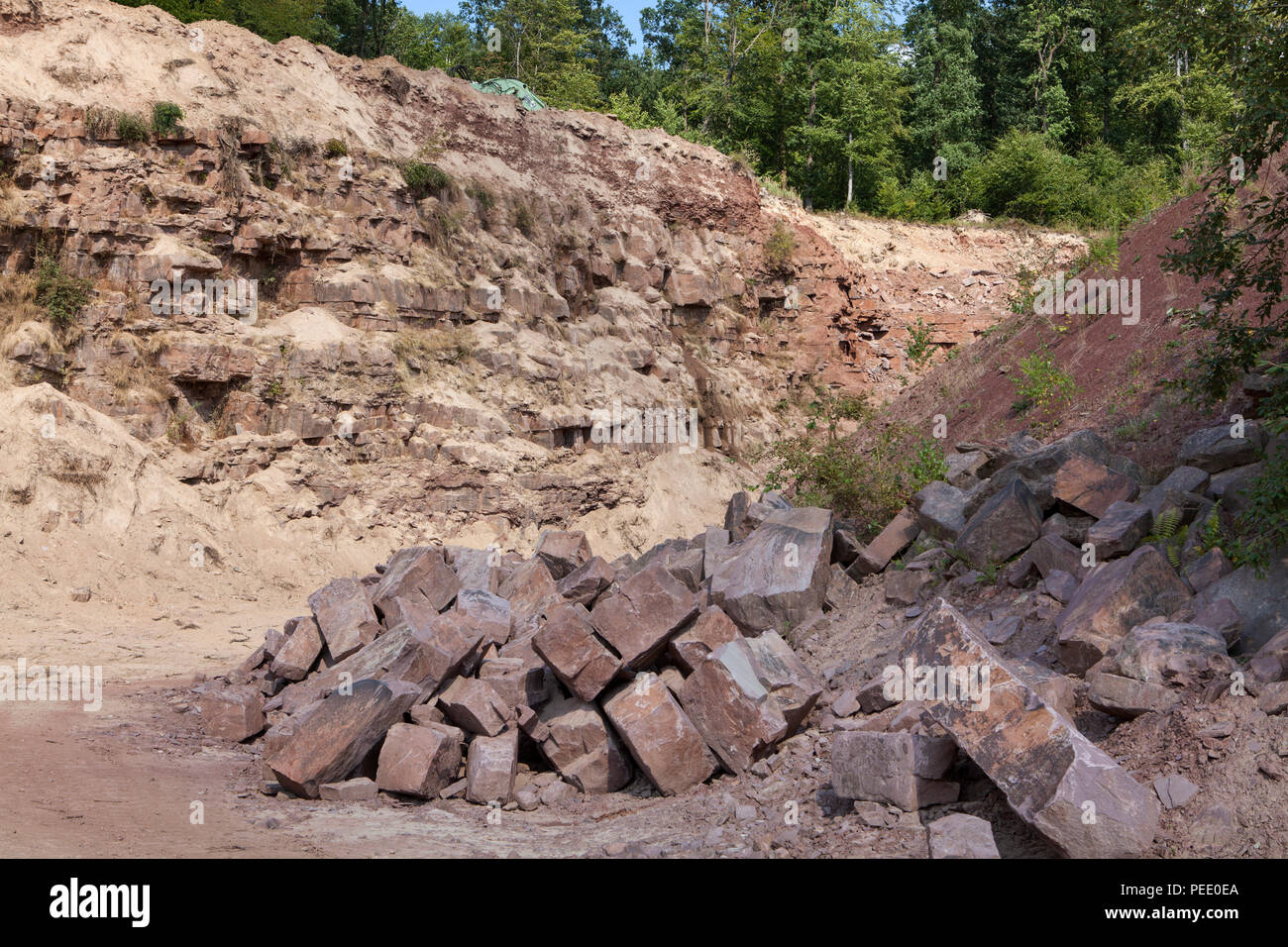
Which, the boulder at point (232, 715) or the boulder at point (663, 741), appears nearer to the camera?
the boulder at point (663, 741)

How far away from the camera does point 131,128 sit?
15.1 metres

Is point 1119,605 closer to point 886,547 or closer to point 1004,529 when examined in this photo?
point 1004,529

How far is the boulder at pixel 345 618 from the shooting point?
848 cm

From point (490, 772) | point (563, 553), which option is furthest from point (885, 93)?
point (490, 772)

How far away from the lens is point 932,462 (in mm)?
10070

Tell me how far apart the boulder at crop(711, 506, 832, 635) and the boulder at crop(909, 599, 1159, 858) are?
2.81 metres

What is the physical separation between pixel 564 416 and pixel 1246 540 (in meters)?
13.2

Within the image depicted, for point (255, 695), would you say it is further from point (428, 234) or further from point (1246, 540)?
point (428, 234)

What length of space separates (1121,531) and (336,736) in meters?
5.55

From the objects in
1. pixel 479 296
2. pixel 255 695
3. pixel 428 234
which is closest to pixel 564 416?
pixel 479 296

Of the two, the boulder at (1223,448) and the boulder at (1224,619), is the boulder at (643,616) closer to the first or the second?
the boulder at (1224,619)

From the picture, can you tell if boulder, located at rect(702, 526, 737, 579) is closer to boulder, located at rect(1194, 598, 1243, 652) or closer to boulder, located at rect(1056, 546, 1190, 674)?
boulder, located at rect(1056, 546, 1190, 674)

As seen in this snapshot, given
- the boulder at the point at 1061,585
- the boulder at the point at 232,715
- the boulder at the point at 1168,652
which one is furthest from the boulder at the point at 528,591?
the boulder at the point at 1168,652

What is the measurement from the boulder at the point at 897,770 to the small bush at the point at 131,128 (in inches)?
577
